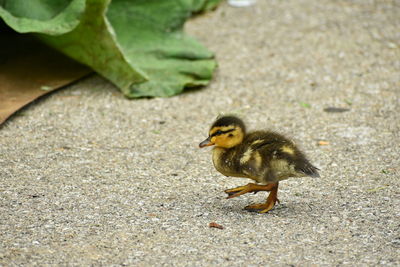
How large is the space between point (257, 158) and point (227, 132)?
269 mm

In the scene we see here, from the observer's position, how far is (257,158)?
14.1 ft

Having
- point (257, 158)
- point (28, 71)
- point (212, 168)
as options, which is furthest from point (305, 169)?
point (28, 71)

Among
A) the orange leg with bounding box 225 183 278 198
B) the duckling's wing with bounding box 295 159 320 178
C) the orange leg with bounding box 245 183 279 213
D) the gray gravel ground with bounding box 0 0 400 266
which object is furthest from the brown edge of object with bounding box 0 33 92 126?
the duckling's wing with bounding box 295 159 320 178

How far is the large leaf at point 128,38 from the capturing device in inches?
240

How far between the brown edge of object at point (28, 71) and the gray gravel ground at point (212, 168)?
11cm

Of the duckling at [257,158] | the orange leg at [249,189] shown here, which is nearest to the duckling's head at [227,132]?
the duckling at [257,158]

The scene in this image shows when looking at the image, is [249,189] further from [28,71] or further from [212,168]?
[28,71]

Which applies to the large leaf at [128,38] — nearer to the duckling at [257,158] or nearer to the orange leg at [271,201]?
the duckling at [257,158]

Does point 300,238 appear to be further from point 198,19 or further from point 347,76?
point 198,19

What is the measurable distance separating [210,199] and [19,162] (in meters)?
1.47

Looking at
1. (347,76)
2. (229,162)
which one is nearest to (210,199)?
(229,162)

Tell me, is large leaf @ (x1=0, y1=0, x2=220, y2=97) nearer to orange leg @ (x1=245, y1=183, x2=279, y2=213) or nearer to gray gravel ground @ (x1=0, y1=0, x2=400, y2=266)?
gray gravel ground @ (x1=0, y1=0, x2=400, y2=266)

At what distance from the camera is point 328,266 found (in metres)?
3.68

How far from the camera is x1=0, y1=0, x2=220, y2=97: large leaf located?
20.0 ft
